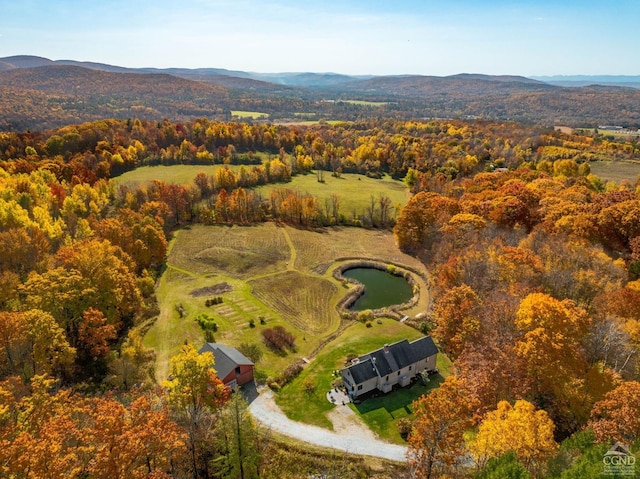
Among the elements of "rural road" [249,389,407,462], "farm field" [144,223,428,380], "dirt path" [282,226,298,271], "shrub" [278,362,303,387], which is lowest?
"dirt path" [282,226,298,271]

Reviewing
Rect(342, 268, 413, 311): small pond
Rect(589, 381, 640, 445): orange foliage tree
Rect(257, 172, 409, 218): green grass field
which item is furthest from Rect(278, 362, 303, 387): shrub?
Rect(257, 172, 409, 218): green grass field

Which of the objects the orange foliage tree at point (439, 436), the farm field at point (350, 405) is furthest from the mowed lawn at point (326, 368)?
the orange foliage tree at point (439, 436)

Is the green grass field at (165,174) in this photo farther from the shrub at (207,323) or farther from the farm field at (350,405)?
the farm field at (350,405)

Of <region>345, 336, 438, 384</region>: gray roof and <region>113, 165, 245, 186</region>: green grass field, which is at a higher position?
<region>113, 165, 245, 186</region>: green grass field

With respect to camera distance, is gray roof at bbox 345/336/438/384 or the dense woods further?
gray roof at bbox 345/336/438/384

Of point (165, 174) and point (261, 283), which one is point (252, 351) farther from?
point (165, 174)

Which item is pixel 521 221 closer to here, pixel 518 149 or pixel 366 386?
pixel 366 386

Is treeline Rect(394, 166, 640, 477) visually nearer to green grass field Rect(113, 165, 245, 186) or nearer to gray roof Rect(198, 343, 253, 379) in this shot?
gray roof Rect(198, 343, 253, 379)
